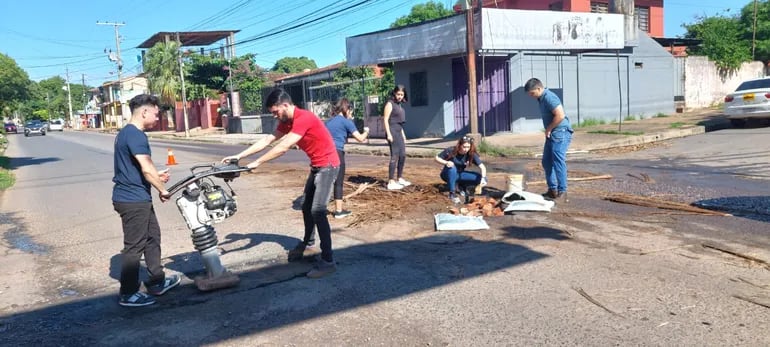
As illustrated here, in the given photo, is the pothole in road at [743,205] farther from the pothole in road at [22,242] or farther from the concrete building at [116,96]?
the concrete building at [116,96]

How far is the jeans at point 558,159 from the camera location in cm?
810

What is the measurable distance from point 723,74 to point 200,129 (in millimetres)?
33970

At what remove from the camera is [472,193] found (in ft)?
28.6

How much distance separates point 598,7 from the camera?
32.6m

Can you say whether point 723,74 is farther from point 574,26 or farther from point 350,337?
point 350,337

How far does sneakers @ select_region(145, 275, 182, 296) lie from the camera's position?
4.80 meters

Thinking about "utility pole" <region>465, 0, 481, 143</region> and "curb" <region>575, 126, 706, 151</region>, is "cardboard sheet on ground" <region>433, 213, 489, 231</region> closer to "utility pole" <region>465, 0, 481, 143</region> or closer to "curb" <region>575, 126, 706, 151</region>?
"utility pole" <region>465, 0, 481, 143</region>

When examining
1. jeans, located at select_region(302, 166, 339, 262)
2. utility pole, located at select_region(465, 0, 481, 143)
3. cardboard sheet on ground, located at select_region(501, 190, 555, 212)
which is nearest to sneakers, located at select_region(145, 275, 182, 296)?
jeans, located at select_region(302, 166, 339, 262)

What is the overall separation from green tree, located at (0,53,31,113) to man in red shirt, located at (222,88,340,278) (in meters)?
17.1

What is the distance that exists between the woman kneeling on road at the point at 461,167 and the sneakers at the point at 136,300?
4728 millimetres

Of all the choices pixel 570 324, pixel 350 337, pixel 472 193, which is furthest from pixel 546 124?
pixel 350 337

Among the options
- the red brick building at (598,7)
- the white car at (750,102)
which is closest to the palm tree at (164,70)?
the red brick building at (598,7)

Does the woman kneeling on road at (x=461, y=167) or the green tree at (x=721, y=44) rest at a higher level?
the green tree at (x=721, y=44)

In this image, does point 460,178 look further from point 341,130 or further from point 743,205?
point 743,205
